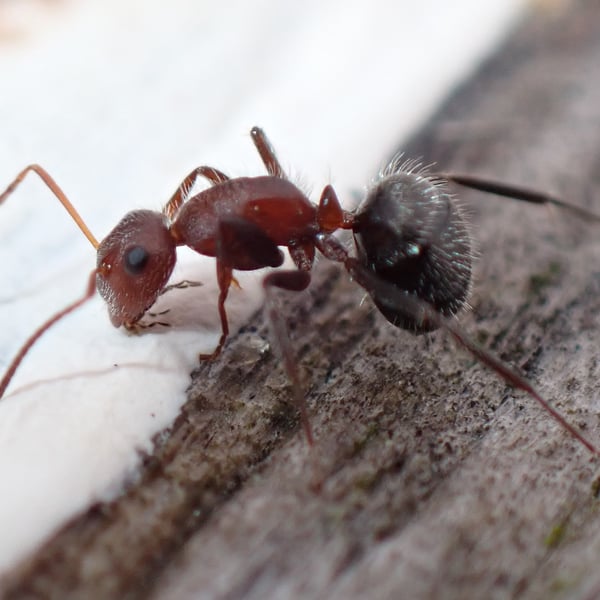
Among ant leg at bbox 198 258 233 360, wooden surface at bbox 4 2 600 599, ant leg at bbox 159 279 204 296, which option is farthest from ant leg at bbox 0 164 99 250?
wooden surface at bbox 4 2 600 599

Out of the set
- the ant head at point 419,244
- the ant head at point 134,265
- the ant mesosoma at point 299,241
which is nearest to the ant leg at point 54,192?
the ant mesosoma at point 299,241

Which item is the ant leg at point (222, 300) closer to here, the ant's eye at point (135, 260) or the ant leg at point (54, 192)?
the ant's eye at point (135, 260)

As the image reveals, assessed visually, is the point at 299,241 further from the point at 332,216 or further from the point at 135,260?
the point at 135,260

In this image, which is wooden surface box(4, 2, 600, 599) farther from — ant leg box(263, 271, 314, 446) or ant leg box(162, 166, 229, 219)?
ant leg box(162, 166, 229, 219)

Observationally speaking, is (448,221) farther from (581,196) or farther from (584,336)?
(581,196)

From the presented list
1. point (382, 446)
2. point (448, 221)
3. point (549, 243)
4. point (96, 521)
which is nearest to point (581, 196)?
point (549, 243)
